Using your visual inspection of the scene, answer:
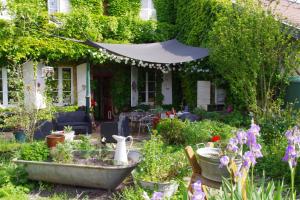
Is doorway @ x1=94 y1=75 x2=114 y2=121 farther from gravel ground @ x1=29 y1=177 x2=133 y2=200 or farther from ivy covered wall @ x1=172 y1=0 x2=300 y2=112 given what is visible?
gravel ground @ x1=29 y1=177 x2=133 y2=200

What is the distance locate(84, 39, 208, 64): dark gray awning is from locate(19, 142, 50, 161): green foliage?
163 inches

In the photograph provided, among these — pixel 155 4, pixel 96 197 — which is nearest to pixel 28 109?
pixel 96 197

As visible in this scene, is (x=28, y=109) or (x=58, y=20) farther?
(x=58, y=20)

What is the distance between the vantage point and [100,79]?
14445 millimetres

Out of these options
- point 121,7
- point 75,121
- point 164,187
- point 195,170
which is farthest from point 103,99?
point 195,170

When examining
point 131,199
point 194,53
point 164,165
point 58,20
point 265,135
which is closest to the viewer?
point 131,199

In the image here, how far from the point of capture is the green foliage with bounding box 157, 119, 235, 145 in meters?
7.39

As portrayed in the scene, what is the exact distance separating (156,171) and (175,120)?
10.9 feet

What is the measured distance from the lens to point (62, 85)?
1298 centimetres

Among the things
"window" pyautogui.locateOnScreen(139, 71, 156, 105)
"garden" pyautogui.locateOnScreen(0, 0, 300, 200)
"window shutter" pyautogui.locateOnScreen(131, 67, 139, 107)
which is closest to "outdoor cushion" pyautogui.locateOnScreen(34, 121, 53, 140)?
"garden" pyautogui.locateOnScreen(0, 0, 300, 200)

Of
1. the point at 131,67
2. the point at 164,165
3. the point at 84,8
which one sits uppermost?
the point at 84,8

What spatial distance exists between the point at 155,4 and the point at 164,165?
10422 mm

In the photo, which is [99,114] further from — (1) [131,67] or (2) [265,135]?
(2) [265,135]

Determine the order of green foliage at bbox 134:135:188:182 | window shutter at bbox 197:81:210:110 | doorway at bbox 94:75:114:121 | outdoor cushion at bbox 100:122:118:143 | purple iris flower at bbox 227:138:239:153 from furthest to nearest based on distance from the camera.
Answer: doorway at bbox 94:75:114:121 → window shutter at bbox 197:81:210:110 → outdoor cushion at bbox 100:122:118:143 → green foliage at bbox 134:135:188:182 → purple iris flower at bbox 227:138:239:153
